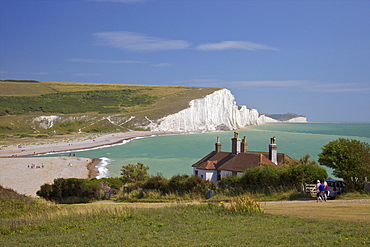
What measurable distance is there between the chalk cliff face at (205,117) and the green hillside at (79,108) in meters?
3.24

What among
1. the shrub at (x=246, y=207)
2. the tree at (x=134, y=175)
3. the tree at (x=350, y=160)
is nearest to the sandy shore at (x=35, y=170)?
the tree at (x=134, y=175)

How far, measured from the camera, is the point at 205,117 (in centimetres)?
16075

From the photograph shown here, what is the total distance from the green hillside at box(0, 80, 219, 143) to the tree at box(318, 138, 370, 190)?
8958 centimetres

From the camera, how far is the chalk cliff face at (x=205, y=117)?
5842 inches

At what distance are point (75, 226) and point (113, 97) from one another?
6989 inches

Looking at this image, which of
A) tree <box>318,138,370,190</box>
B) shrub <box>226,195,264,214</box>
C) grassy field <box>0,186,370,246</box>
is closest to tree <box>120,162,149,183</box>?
tree <box>318,138,370,190</box>

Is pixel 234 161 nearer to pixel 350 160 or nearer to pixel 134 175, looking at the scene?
pixel 134 175

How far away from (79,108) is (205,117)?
4992cm

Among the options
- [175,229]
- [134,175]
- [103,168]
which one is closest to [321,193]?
[175,229]

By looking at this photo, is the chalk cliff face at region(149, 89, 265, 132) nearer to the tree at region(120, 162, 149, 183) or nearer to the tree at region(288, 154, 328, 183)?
the tree at region(120, 162, 149, 183)

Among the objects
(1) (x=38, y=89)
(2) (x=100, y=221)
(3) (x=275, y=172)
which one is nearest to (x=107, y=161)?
(3) (x=275, y=172)

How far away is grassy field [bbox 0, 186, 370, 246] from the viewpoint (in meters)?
9.30

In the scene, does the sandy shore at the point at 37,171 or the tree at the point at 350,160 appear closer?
the tree at the point at 350,160

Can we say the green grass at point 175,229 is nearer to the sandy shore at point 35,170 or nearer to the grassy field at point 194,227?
the grassy field at point 194,227
